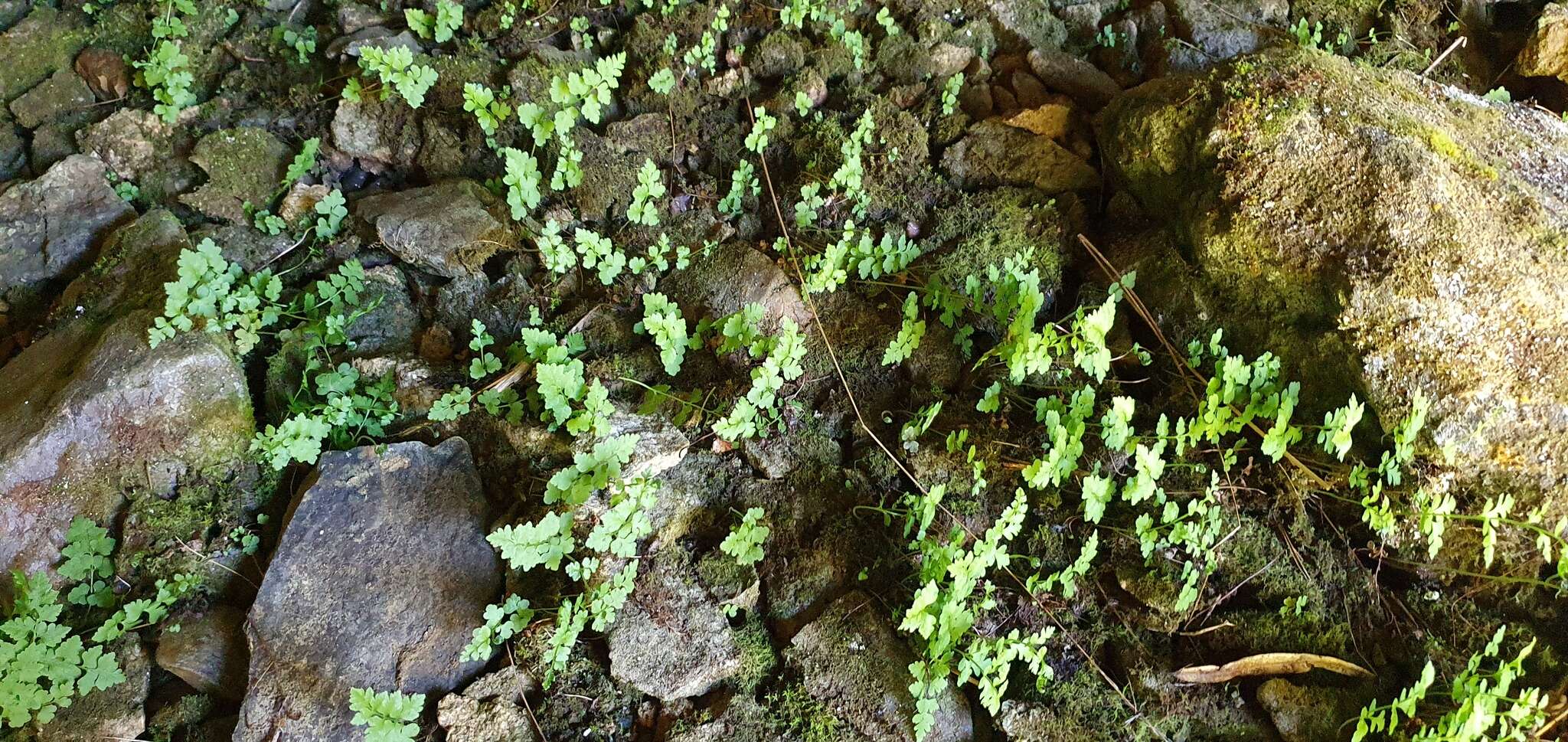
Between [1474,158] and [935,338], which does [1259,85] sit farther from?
[935,338]

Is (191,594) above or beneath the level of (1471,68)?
beneath

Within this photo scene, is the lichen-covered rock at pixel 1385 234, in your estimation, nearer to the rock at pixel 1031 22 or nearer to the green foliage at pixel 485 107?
the rock at pixel 1031 22

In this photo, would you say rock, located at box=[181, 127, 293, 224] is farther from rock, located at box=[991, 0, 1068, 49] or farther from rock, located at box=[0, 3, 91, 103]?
rock, located at box=[991, 0, 1068, 49]

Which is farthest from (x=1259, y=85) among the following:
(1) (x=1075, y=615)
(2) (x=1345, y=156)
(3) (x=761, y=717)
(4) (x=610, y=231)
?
(3) (x=761, y=717)

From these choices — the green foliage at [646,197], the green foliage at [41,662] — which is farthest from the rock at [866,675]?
the green foliage at [41,662]

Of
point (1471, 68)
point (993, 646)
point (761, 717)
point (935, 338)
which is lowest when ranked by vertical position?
point (761, 717)
